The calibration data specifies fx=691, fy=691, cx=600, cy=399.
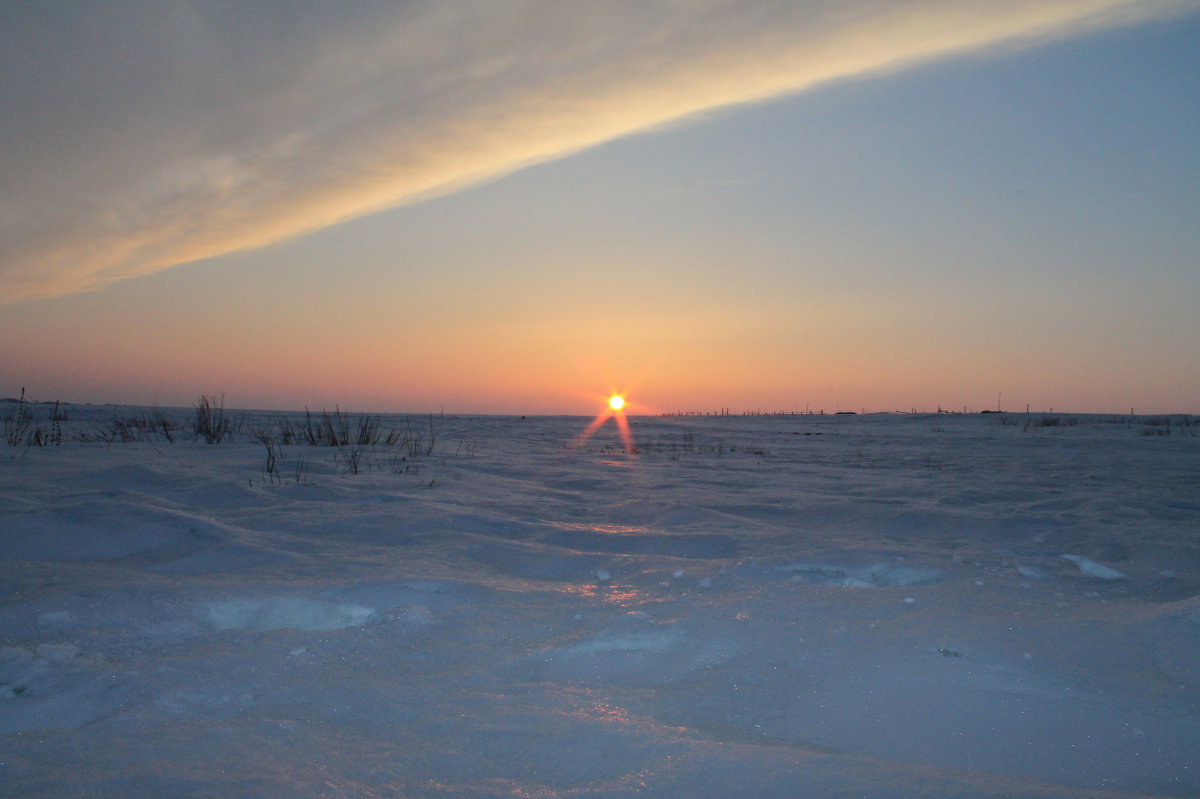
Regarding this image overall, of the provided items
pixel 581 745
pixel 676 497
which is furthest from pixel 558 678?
Result: pixel 676 497

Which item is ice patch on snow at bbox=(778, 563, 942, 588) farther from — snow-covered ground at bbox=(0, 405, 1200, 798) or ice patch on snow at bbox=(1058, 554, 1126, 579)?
ice patch on snow at bbox=(1058, 554, 1126, 579)

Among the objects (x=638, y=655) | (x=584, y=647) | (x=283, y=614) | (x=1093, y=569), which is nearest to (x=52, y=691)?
(x=283, y=614)

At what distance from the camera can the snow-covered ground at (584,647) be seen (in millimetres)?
1449

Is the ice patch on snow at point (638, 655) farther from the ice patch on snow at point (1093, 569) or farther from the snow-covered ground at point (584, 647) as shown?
the ice patch on snow at point (1093, 569)

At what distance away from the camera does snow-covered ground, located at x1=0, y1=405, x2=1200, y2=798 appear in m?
1.45

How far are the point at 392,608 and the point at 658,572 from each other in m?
1.22

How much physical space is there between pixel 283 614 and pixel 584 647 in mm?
1120

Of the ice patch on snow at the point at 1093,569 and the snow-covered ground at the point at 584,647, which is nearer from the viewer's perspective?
the snow-covered ground at the point at 584,647

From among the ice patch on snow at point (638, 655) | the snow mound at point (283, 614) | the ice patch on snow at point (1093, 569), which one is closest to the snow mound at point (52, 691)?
the snow mound at point (283, 614)

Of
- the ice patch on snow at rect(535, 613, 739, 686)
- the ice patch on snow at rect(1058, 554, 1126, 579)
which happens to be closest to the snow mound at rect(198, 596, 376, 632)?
the ice patch on snow at rect(535, 613, 739, 686)

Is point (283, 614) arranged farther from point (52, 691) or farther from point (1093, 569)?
point (1093, 569)

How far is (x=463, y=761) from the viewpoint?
1.48m

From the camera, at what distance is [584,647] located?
2.23 metres

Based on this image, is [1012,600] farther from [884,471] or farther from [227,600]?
[884,471]
